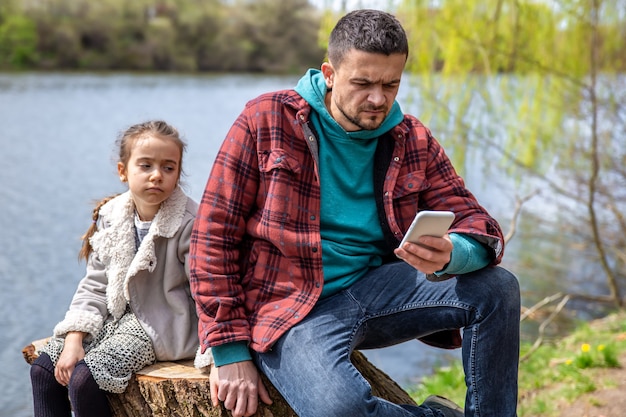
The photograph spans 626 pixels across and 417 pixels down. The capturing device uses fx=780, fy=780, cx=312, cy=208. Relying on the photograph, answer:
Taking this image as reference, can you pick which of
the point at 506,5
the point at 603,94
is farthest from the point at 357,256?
the point at 603,94

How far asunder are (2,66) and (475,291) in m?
26.9

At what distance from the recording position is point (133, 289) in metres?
2.41

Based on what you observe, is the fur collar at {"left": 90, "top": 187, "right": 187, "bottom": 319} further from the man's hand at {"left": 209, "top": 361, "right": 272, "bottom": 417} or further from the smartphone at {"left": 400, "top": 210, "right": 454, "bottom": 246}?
the smartphone at {"left": 400, "top": 210, "right": 454, "bottom": 246}

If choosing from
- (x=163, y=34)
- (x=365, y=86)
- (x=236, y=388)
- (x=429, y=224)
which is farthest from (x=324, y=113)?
(x=163, y=34)

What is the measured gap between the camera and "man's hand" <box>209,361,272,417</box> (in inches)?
87.1

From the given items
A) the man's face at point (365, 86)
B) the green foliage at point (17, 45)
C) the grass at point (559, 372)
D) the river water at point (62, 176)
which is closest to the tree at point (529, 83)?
the grass at point (559, 372)

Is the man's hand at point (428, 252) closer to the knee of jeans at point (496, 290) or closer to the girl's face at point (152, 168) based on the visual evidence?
the knee of jeans at point (496, 290)

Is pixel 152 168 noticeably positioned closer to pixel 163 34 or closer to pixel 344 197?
pixel 344 197

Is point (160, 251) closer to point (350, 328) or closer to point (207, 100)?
point (350, 328)

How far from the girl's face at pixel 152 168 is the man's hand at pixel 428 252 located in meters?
0.79

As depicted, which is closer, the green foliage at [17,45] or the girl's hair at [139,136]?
the girl's hair at [139,136]

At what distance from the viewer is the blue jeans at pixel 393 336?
212cm

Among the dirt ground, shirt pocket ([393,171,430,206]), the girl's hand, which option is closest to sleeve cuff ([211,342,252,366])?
the girl's hand

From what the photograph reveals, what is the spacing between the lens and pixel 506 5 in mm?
5676
